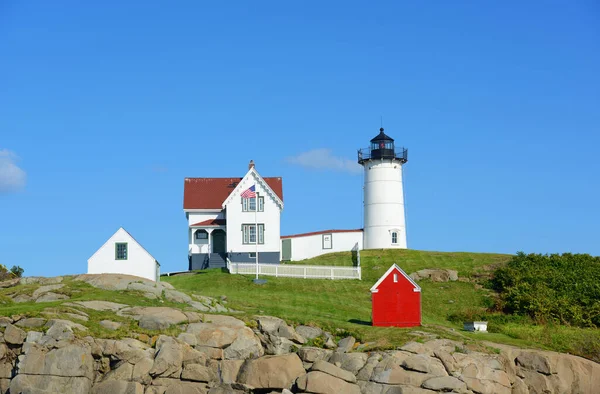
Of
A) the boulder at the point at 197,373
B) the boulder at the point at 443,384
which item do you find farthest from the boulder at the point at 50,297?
the boulder at the point at 443,384

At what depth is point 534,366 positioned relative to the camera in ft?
107

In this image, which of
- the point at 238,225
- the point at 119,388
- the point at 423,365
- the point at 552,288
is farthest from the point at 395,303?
the point at 238,225

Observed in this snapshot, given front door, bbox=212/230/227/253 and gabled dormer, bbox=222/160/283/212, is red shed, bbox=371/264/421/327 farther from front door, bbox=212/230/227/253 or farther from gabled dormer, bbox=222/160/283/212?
front door, bbox=212/230/227/253

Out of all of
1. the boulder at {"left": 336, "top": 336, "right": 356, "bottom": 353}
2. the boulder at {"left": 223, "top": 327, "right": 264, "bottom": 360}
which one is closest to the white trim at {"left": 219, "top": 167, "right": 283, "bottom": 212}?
the boulder at {"left": 336, "top": 336, "right": 356, "bottom": 353}

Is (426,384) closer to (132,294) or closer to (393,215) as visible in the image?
(132,294)

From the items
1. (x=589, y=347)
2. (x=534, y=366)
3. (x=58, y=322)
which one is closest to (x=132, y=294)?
(x=58, y=322)

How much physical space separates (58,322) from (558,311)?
25290mm

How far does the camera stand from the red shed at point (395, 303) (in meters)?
37.2

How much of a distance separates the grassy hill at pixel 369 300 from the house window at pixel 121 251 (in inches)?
161

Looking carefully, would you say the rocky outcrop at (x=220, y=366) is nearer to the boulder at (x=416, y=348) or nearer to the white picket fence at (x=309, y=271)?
the boulder at (x=416, y=348)

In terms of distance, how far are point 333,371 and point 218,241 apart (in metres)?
30.0

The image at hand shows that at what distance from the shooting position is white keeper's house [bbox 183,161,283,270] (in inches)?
2211

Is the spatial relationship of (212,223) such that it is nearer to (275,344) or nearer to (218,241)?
(218,241)

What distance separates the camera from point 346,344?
107 feet
